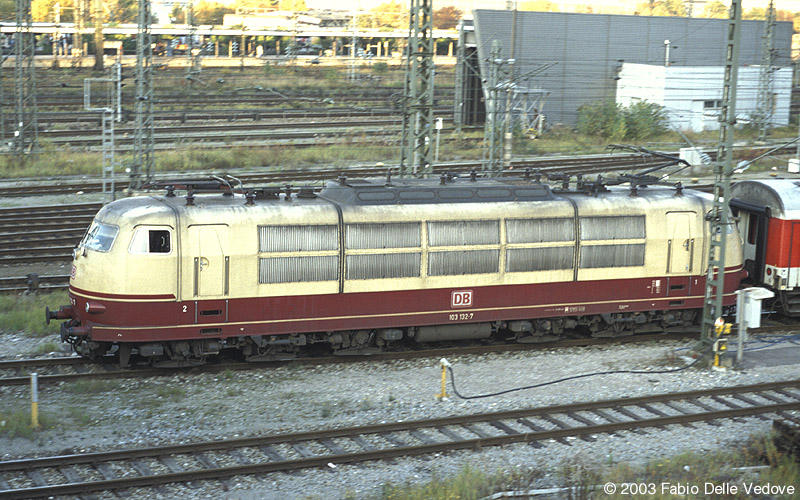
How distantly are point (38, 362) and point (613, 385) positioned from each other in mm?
10519

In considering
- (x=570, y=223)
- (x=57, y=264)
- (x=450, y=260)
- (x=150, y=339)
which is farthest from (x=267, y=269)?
(x=57, y=264)

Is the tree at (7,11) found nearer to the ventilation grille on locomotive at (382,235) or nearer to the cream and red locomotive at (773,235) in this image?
the ventilation grille on locomotive at (382,235)

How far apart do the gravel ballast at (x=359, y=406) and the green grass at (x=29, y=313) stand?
100 centimetres

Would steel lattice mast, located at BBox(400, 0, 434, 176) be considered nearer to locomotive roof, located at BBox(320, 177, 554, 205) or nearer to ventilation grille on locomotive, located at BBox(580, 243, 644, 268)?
locomotive roof, located at BBox(320, 177, 554, 205)

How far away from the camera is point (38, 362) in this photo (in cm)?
1638

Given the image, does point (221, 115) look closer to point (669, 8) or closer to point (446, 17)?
point (446, 17)

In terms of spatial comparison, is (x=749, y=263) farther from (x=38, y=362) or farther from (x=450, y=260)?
(x=38, y=362)

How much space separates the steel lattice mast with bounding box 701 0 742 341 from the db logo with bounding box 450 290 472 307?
474cm

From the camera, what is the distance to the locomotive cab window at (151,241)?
1538 centimetres

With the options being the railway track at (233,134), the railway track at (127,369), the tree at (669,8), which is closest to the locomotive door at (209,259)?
the railway track at (127,369)

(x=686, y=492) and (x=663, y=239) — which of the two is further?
(x=663, y=239)

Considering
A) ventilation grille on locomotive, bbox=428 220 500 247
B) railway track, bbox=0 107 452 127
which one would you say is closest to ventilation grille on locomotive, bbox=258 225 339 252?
ventilation grille on locomotive, bbox=428 220 500 247

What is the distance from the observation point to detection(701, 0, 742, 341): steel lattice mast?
1677cm

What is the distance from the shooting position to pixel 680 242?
1922 cm
